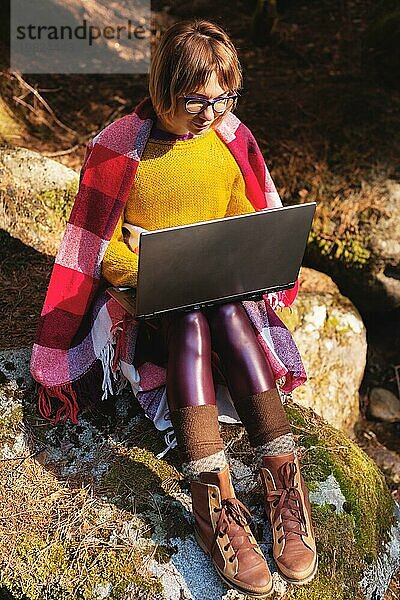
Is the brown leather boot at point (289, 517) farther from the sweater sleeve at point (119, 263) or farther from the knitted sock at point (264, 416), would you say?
the sweater sleeve at point (119, 263)

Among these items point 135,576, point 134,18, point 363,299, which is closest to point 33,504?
point 135,576

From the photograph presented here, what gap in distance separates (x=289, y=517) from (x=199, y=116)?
1156 millimetres

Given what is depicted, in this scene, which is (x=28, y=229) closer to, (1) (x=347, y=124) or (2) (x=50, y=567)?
(2) (x=50, y=567)

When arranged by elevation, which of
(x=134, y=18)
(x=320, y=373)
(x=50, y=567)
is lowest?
(x=320, y=373)

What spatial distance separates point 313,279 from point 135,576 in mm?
2080

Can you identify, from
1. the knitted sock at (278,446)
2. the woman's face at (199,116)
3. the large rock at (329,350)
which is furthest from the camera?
the large rock at (329,350)

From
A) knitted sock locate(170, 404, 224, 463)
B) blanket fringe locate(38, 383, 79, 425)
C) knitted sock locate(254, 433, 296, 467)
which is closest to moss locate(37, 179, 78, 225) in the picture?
blanket fringe locate(38, 383, 79, 425)

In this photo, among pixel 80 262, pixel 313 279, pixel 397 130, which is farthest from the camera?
pixel 397 130

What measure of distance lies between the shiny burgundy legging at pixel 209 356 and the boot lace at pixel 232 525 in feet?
0.96

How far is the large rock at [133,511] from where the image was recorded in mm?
2078

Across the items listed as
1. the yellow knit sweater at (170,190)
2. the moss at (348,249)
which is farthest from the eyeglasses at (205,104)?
the moss at (348,249)

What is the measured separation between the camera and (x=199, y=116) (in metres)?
2.14

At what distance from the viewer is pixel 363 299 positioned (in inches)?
158

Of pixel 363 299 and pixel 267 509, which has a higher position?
pixel 267 509
